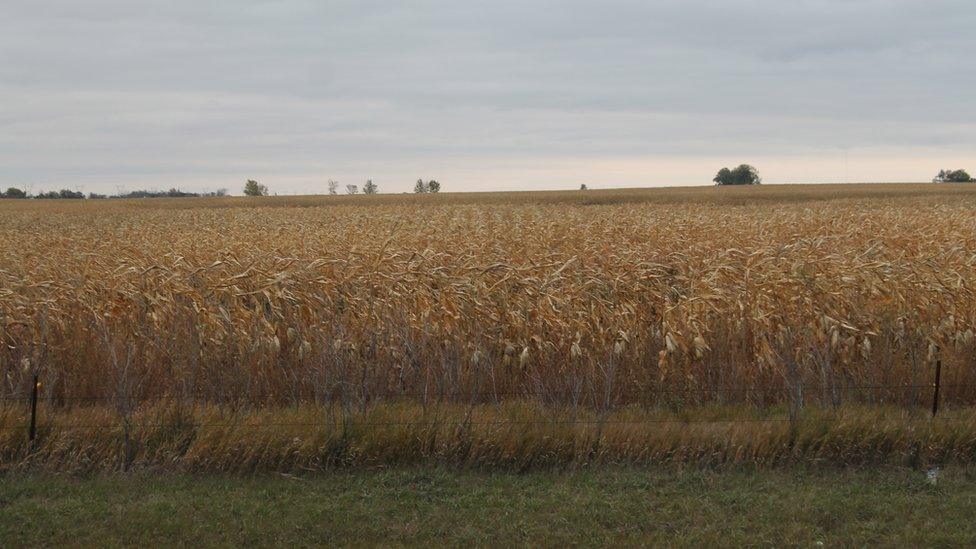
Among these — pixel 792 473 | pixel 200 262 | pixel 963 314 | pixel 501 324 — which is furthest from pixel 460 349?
pixel 200 262

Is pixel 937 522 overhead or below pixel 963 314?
below

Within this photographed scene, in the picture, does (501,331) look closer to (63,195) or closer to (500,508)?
(500,508)

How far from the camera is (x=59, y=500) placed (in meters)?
5.34

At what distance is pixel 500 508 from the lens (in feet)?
17.4

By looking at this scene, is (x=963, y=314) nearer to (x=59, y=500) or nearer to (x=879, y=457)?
(x=879, y=457)

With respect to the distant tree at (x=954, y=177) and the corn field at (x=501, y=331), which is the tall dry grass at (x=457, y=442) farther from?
the distant tree at (x=954, y=177)

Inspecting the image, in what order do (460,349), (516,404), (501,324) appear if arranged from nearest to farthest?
(516,404) < (460,349) < (501,324)

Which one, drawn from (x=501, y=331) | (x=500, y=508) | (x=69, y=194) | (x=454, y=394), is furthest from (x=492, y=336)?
(x=69, y=194)

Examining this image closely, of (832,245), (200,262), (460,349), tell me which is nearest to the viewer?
(460,349)

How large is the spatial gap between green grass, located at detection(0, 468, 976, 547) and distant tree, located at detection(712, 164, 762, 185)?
98.7m

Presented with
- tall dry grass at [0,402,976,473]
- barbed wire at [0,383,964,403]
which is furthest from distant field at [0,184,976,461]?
tall dry grass at [0,402,976,473]

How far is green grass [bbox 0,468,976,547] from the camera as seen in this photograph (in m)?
4.88

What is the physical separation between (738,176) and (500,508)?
100637 millimetres

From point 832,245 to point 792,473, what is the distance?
28.9 ft
